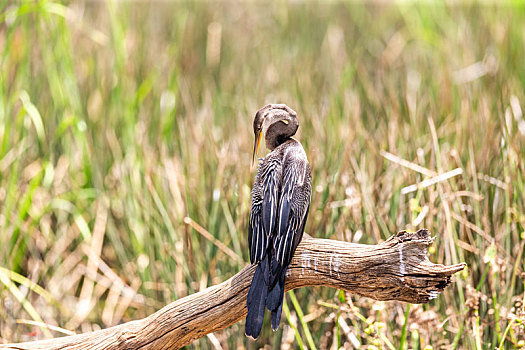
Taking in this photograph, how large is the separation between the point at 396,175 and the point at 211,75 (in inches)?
86.1

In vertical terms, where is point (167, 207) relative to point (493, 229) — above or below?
above

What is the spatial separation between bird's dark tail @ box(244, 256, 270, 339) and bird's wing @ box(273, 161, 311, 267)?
0.16ft

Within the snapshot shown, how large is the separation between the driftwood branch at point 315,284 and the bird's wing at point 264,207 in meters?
0.07

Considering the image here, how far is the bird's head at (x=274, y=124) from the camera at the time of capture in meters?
1.42

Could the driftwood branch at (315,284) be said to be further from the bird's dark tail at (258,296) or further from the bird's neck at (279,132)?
the bird's neck at (279,132)

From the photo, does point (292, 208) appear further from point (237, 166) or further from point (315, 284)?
point (237, 166)

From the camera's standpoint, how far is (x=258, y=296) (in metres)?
1.38

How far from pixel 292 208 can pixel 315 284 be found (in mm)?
194

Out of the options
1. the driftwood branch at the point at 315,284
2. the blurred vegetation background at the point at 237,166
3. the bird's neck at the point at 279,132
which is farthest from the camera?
the blurred vegetation background at the point at 237,166

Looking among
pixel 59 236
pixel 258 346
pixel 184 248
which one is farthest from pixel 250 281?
pixel 59 236

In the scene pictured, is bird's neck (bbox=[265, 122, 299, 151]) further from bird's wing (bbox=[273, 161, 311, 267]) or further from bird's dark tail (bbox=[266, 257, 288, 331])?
bird's dark tail (bbox=[266, 257, 288, 331])

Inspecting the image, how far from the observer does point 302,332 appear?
2.13 m

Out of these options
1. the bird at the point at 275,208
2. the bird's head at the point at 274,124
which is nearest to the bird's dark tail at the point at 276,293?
the bird at the point at 275,208

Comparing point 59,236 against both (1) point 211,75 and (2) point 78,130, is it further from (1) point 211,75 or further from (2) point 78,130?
(1) point 211,75
